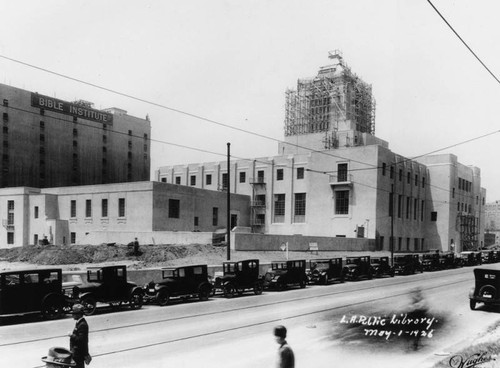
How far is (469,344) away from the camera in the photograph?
422 inches

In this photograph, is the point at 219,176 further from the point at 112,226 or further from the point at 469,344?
the point at 469,344

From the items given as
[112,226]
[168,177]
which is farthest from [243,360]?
[168,177]

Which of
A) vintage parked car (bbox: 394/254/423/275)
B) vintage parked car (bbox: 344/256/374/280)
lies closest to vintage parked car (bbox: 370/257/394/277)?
vintage parked car (bbox: 344/256/374/280)

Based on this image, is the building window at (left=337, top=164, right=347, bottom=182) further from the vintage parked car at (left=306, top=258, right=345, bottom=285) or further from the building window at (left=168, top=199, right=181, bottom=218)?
the vintage parked car at (left=306, top=258, right=345, bottom=285)

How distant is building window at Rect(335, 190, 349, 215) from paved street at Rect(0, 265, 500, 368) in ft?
137

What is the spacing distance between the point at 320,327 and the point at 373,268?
20.1 m

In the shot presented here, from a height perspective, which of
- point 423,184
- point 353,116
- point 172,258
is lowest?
point 172,258

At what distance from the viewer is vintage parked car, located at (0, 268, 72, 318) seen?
13.8m

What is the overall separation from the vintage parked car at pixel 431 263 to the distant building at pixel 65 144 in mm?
46874

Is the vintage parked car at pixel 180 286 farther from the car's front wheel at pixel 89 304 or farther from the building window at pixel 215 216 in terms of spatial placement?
the building window at pixel 215 216

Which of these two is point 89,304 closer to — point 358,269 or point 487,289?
point 487,289

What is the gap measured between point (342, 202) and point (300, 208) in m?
7.48

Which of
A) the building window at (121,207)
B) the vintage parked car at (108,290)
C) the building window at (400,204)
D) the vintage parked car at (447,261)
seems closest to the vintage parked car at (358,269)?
the vintage parked car at (447,261)

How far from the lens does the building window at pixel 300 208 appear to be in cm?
6569
